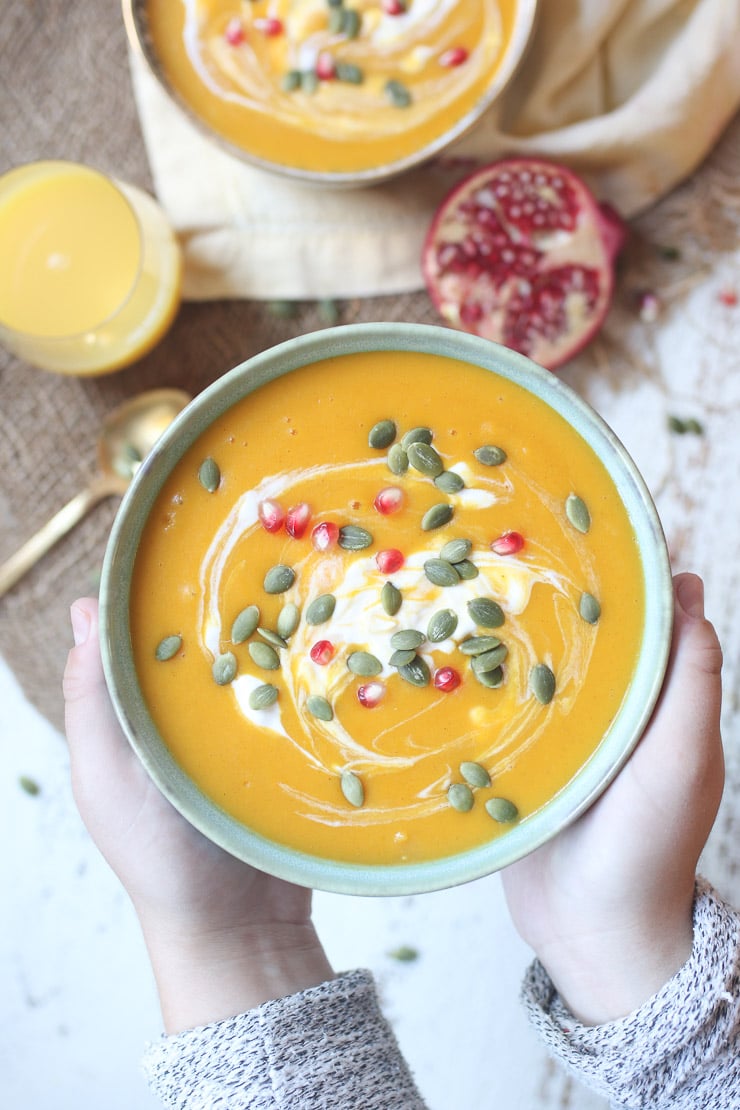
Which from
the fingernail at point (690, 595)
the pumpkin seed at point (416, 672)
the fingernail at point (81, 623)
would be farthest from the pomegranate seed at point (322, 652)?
the fingernail at point (690, 595)

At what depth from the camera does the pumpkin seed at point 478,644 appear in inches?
60.8

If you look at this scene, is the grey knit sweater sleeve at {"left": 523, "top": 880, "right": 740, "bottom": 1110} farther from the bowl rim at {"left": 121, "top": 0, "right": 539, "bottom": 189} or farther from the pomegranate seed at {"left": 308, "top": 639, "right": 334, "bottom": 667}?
the bowl rim at {"left": 121, "top": 0, "right": 539, "bottom": 189}

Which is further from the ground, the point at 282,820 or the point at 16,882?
the point at 282,820

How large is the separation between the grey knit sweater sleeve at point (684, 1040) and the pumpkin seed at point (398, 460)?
916 mm

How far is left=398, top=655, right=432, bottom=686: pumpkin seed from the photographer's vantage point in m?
1.55

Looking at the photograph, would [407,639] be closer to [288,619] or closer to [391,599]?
[391,599]

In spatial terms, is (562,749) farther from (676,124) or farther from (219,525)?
(676,124)

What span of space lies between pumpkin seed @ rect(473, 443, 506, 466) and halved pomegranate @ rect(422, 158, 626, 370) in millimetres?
849

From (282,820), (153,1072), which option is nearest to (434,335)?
(282,820)

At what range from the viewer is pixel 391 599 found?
1552 millimetres

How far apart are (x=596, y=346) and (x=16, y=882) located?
5.98 ft

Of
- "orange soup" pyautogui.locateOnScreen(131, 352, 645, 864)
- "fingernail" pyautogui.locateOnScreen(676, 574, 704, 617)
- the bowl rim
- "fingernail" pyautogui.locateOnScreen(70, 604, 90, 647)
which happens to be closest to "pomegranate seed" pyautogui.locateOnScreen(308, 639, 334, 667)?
"orange soup" pyautogui.locateOnScreen(131, 352, 645, 864)

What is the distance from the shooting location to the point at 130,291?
2301mm

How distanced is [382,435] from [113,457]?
1036 millimetres
